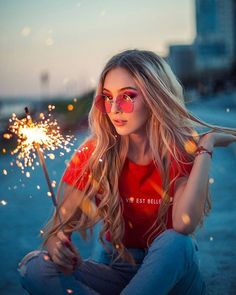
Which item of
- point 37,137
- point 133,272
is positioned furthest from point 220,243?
point 37,137

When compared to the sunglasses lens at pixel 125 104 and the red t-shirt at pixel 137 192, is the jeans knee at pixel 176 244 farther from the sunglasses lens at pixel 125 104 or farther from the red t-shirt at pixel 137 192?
the sunglasses lens at pixel 125 104

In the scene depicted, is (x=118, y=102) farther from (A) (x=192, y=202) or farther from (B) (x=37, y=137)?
(A) (x=192, y=202)

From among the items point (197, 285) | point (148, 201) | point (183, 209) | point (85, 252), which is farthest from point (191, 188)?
point (85, 252)

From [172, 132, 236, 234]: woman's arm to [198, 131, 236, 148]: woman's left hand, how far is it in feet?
0.18

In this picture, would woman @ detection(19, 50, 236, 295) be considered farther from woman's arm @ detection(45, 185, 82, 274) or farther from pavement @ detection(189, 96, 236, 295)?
pavement @ detection(189, 96, 236, 295)

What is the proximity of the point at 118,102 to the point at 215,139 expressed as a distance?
576 mm

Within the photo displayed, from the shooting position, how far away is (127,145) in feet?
10.3

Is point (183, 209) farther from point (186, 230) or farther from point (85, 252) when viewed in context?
point (85, 252)

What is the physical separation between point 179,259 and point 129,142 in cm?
82

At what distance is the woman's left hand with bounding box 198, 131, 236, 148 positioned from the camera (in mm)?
3000

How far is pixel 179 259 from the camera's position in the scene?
8.57 feet

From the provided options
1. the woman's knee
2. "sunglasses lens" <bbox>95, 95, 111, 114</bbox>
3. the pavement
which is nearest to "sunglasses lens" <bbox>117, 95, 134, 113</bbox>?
"sunglasses lens" <bbox>95, 95, 111, 114</bbox>

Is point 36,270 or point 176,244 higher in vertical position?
point 176,244

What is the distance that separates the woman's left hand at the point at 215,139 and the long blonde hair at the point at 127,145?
55mm
